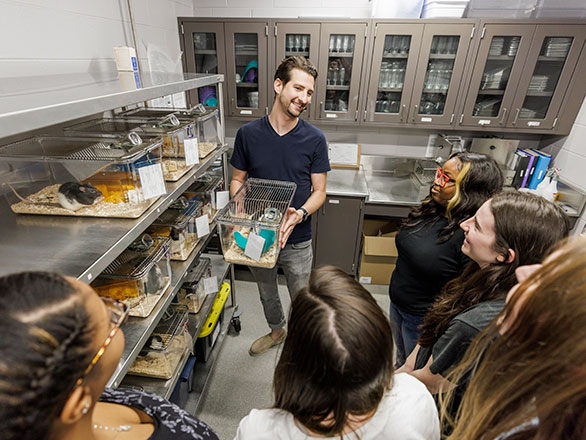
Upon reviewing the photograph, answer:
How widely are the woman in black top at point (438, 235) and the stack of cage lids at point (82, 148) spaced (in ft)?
3.99

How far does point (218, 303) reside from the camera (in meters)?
2.03

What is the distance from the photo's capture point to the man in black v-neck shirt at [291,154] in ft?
5.42

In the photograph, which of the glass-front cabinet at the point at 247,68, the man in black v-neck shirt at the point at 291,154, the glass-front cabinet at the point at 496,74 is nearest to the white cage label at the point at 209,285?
the man in black v-neck shirt at the point at 291,154

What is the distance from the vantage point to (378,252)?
2711 mm

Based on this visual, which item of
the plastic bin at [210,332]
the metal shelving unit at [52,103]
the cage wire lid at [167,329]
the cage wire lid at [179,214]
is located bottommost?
the plastic bin at [210,332]

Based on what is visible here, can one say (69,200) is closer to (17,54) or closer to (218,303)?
(17,54)

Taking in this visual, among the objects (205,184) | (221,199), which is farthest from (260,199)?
(205,184)

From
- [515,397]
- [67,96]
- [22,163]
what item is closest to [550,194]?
[515,397]

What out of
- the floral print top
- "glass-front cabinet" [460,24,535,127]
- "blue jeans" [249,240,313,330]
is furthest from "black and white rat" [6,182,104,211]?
"glass-front cabinet" [460,24,535,127]

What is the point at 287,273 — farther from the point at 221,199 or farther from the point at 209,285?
the point at 221,199

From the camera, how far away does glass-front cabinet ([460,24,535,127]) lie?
2.28m

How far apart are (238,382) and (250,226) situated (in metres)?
1.19

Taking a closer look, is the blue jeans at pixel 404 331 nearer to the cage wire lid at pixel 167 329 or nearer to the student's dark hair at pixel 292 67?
the cage wire lid at pixel 167 329

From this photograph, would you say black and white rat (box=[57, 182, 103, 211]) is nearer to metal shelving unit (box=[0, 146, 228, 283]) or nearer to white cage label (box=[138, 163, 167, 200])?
metal shelving unit (box=[0, 146, 228, 283])
